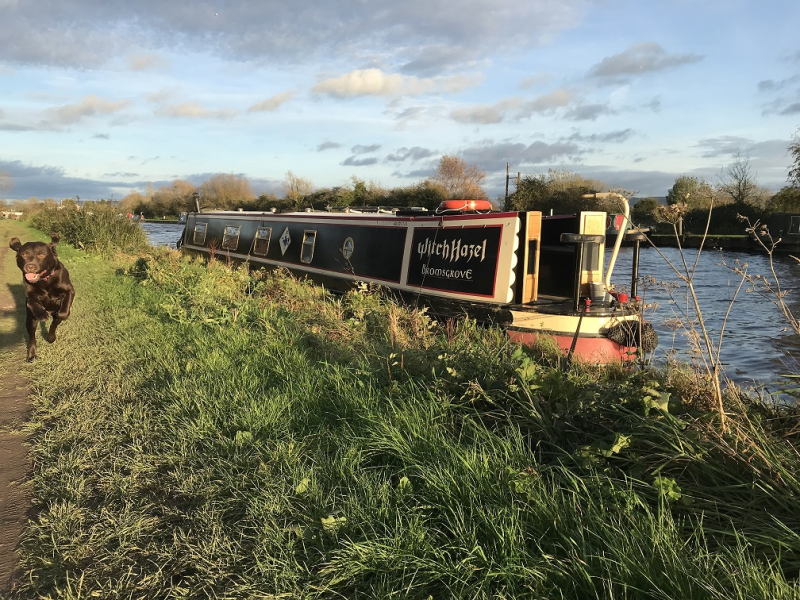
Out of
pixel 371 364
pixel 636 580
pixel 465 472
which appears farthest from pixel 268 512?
pixel 371 364

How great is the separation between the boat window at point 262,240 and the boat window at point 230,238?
1.19 m

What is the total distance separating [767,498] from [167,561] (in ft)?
7.78

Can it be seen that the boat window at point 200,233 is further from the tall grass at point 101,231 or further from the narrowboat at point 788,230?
the narrowboat at point 788,230

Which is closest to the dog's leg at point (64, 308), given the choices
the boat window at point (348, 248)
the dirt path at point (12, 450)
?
the dirt path at point (12, 450)

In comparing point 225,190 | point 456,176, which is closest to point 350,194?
point 456,176

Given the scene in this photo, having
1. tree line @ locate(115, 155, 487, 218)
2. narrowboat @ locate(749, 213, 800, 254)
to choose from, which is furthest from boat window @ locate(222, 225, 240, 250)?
narrowboat @ locate(749, 213, 800, 254)

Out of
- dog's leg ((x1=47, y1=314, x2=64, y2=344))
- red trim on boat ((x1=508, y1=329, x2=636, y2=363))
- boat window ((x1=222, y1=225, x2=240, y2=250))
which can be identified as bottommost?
red trim on boat ((x1=508, y1=329, x2=636, y2=363))

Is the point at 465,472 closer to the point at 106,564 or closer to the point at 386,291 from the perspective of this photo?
the point at 106,564

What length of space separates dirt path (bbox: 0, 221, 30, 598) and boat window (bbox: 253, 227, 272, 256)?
221 inches

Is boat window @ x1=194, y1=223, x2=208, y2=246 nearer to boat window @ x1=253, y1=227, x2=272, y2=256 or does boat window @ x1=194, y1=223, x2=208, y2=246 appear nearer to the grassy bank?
boat window @ x1=253, y1=227, x2=272, y2=256

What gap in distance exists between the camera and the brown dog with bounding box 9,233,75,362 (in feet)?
16.9

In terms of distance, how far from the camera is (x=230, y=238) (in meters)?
13.7

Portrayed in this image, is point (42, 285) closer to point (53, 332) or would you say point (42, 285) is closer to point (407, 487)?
point (53, 332)

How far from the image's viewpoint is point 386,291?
8375 millimetres
